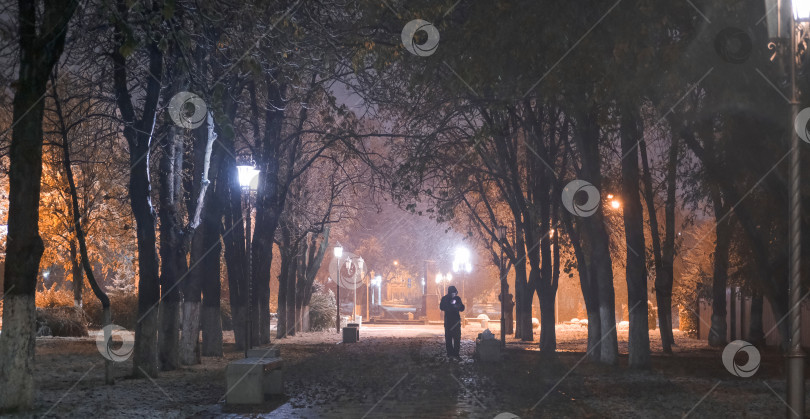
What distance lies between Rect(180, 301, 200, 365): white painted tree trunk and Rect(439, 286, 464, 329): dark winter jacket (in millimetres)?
7890

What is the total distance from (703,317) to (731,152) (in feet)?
78.4

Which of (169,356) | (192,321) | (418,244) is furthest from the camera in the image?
(418,244)

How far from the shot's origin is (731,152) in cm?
1653

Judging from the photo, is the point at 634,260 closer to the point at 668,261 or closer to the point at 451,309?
the point at 668,261

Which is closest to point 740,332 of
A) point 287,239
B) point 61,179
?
point 287,239

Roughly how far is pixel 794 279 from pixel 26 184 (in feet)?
31.9

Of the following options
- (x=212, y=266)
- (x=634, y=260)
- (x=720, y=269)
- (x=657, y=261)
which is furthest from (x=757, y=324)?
(x=212, y=266)

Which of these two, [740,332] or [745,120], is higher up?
[745,120]

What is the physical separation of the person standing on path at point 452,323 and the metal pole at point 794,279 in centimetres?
1502

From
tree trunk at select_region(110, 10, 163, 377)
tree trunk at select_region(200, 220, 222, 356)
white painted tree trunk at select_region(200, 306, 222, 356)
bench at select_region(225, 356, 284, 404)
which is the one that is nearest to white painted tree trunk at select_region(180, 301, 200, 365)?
tree trunk at select_region(200, 220, 222, 356)

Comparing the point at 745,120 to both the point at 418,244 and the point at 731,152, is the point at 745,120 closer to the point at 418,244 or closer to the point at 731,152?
the point at 731,152

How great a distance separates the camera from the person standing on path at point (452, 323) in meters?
24.7

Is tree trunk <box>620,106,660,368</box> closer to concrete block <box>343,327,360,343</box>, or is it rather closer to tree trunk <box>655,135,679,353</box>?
tree trunk <box>655,135,679,353</box>

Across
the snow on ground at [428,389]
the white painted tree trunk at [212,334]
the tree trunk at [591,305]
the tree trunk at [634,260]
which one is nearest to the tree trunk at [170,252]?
the snow on ground at [428,389]
